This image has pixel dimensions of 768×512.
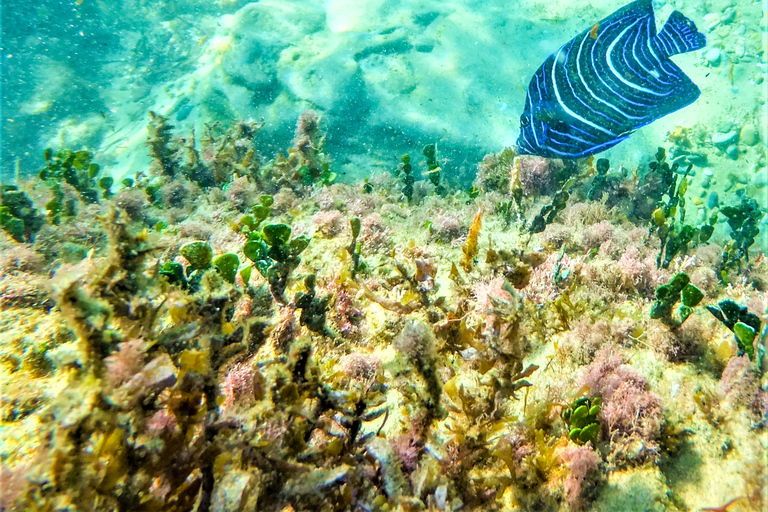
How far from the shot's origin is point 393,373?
239 cm

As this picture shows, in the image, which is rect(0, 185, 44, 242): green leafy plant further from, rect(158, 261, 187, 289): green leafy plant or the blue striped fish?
the blue striped fish

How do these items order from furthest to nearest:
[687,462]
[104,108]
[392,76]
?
[104,108] < [392,76] < [687,462]

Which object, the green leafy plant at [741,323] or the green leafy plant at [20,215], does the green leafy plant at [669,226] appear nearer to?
the green leafy plant at [741,323]

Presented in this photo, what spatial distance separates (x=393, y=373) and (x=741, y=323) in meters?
1.99

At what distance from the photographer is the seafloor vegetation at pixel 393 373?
1.41m

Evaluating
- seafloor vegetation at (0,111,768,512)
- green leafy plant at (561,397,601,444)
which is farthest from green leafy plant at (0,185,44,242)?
green leafy plant at (561,397,601,444)

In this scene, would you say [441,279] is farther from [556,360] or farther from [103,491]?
[103,491]

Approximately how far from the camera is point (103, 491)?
1363 millimetres

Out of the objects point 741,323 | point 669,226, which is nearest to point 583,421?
point 741,323

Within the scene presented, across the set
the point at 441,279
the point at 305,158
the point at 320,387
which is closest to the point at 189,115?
the point at 305,158

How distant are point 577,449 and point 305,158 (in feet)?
16.4

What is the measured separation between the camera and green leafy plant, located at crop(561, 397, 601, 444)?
1.90 meters

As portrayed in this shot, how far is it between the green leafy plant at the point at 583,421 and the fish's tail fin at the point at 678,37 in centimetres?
269

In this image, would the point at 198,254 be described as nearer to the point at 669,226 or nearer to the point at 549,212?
the point at 549,212
